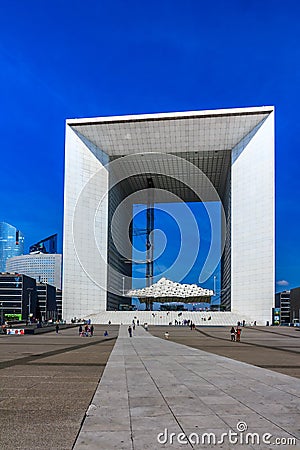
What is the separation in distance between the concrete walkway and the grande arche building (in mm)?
60788

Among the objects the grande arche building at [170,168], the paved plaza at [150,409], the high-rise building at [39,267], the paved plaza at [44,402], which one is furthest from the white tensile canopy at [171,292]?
the high-rise building at [39,267]

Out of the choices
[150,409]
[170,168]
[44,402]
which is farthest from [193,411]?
[170,168]

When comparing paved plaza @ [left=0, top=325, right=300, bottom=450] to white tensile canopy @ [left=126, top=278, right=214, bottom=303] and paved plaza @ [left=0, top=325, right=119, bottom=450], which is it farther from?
white tensile canopy @ [left=126, top=278, right=214, bottom=303]

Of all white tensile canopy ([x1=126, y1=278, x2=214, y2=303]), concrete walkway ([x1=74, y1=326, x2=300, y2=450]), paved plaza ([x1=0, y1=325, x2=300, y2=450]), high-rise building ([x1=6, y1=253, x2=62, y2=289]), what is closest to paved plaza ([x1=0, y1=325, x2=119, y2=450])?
paved plaza ([x1=0, y1=325, x2=300, y2=450])

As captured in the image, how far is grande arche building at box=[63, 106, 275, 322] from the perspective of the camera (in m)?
70.8

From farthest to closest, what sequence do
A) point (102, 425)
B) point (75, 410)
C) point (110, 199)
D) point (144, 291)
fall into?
point (144, 291) → point (110, 199) → point (75, 410) → point (102, 425)

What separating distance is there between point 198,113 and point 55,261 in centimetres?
13872

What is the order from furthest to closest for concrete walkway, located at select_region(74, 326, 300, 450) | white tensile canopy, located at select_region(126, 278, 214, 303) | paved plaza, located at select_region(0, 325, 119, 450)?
white tensile canopy, located at select_region(126, 278, 214, 303)
paved plaza, located at select_region(0, 325, 119, 450)
concrete walkway, located at select_region(74, 326, 300, 450)

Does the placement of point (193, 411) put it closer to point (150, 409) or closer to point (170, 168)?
point (150, 409)

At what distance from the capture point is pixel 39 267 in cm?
19450

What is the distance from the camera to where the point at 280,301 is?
6949 inches

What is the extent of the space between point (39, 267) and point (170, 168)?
Result: 12357 centimetres

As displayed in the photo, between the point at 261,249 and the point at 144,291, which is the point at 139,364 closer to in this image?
the point at 261,249

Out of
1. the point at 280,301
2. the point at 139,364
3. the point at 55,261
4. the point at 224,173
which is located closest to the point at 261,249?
the point at 224,173
